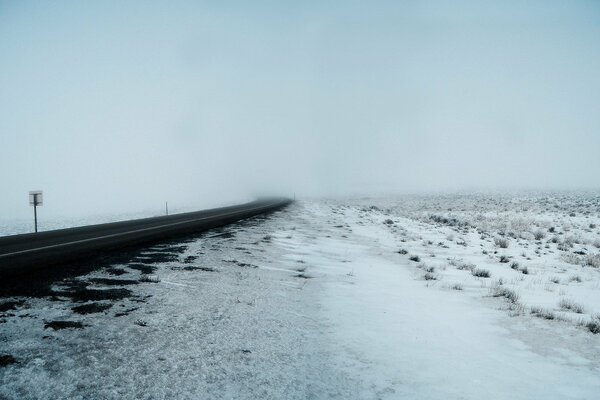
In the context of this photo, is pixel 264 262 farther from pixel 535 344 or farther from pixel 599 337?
pixel 599 337

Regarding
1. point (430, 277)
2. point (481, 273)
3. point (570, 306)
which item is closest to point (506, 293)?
point (570, 306)

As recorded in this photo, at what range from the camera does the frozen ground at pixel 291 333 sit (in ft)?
11.1

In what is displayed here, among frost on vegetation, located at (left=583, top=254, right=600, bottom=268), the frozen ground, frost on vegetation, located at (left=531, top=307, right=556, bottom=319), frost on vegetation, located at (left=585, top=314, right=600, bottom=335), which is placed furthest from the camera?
frost on vegetation, located at (left=583, top=254, right=600, bottom=268)

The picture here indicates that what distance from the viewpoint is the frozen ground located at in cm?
338

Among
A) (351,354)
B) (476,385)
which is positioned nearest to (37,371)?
(351,354)

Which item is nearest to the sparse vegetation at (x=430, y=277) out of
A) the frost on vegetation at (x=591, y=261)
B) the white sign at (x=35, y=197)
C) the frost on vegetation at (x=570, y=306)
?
the frost on vegetation at (x=570, y=306)

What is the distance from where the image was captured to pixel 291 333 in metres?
4.91

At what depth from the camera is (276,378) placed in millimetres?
3598

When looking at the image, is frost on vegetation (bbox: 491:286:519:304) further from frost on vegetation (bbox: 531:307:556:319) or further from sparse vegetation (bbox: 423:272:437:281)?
sparse vegetation (bbox: 423:272:437:281)

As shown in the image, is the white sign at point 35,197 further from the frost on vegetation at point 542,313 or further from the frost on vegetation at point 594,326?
the frost on vegetation at point 594,326

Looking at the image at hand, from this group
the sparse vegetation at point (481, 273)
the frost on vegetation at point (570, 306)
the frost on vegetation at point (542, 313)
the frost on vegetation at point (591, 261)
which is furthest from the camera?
the frost on vegetation at point (591, 261)

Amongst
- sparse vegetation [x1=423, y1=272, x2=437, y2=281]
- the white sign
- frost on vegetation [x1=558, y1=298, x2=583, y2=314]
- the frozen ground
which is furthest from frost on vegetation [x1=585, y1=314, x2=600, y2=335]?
the white sign

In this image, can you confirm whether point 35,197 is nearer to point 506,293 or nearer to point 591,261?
point 506,293

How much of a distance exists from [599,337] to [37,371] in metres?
7.61
